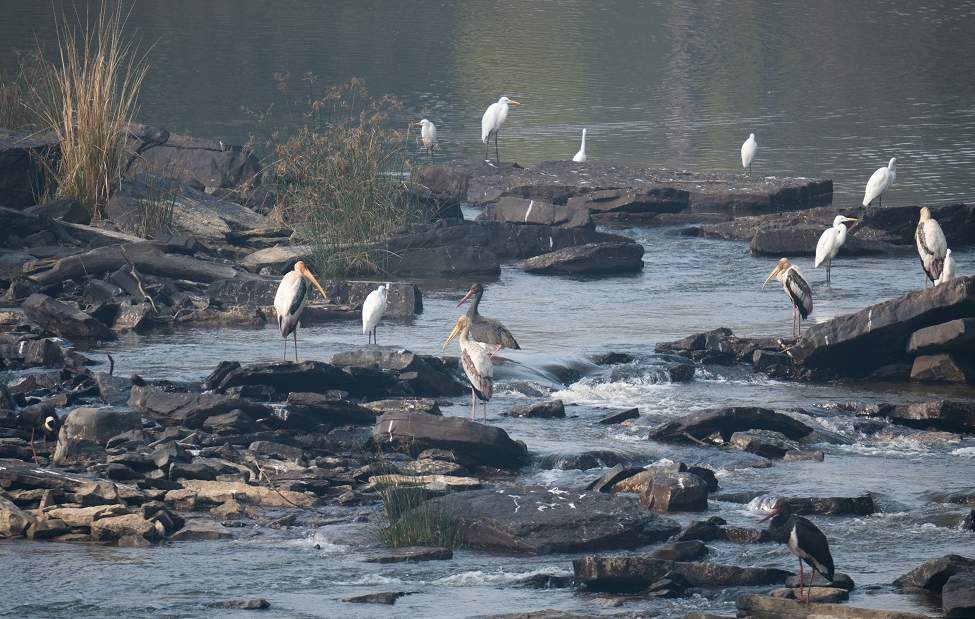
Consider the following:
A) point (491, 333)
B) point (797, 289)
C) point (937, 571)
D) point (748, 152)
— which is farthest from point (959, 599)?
point (748, 152)

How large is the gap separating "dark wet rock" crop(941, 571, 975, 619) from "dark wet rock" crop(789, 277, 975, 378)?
6.62 m

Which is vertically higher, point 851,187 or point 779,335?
point 851,187

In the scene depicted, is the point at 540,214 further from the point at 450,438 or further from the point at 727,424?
→ the point at 450,438

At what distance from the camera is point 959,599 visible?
8.83 m

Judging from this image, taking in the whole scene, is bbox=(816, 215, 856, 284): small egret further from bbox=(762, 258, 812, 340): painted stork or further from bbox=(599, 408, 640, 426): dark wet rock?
bbox=(599, 408, 640, 426): dark wet rock

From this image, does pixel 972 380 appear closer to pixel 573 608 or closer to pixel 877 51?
pixel 573 608

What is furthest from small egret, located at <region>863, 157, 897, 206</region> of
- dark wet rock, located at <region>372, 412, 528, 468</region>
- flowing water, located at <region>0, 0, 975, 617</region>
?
dark wet rock, located at <region>372, 412, 528, 468</region>

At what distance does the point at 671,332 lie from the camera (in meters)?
17.6

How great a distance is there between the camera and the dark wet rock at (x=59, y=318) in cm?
1581

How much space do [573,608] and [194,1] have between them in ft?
166

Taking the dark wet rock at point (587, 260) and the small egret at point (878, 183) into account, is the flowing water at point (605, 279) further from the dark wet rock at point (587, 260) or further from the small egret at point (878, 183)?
the small egret at point (878, 183)

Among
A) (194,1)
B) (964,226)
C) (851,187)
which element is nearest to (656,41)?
(194,1)

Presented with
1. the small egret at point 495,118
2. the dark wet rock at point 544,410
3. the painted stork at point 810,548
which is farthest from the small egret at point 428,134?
the painted stork at point 810,548

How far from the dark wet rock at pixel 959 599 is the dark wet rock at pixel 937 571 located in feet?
1.04
